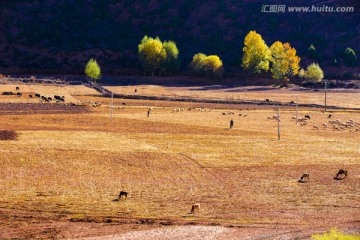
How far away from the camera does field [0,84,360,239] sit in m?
42.3

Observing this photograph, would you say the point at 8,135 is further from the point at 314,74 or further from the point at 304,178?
the point at 314,74

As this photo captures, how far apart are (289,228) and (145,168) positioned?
2250cm

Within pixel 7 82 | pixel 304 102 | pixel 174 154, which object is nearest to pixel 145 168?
pixel 174 154

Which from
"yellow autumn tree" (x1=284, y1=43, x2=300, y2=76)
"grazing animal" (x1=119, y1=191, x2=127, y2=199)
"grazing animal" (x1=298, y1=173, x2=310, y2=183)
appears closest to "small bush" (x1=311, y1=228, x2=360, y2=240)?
"grazing animal" (x1=119, y1=191, x2=127, y2=199)

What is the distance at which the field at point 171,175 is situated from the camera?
139 ft

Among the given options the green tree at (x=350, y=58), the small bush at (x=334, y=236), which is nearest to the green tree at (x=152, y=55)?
the green tree at (x=350, y=58)

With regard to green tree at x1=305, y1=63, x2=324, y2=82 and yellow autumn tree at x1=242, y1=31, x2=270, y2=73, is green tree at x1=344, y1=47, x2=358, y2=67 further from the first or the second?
yellow autumn tree at x1=242, y1=31, x2=270, y2=73

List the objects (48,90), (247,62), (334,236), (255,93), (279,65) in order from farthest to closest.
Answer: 1. (247,62)
2. (279,65)
3. (255,93)
4. (48,90)
5. (334,236)

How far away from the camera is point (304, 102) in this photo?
13788cm

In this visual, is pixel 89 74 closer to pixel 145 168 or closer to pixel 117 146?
pixel 117 146

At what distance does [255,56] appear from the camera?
172 m

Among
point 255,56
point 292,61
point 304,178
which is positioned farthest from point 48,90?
→ point 304,178

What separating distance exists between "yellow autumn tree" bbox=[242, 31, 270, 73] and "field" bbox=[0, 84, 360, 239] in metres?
68.7

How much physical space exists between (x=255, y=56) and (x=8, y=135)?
346 ft
